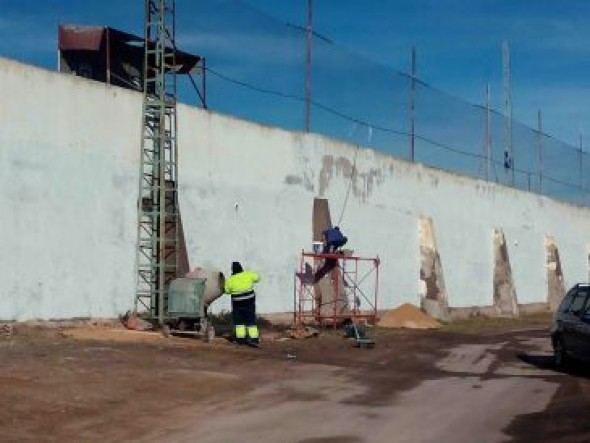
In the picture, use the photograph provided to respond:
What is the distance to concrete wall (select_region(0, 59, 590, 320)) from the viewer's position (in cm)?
1697

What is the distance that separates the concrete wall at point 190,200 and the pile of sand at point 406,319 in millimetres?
1756

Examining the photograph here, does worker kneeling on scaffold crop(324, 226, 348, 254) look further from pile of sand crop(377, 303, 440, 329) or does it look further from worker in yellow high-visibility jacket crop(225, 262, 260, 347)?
worker in yellow high-visibility jacket crop(225, 262, 260, 347)

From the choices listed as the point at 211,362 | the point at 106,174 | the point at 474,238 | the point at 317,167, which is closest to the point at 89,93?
the point at 106,174

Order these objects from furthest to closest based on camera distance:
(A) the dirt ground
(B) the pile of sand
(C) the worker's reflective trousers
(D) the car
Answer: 1. (B) the pile of sand
2. (C) the worker's reflective trousers
3. (D) the car
4. (A) the dirt ground

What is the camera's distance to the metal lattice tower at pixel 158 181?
19297mm

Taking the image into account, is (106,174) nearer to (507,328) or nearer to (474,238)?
(507,328)

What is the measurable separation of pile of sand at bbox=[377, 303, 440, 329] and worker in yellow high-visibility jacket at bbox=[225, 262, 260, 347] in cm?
840

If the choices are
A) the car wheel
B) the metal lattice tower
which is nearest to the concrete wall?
the metal lattice tower

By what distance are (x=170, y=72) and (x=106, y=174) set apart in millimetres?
3418

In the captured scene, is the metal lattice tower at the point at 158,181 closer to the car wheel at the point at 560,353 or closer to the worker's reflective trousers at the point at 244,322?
the worker's reflective trousers at the point at 244,322

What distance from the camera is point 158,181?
1964cm

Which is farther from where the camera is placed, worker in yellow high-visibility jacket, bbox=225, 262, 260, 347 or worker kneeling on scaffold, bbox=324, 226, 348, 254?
worker kneeling on scaffold, bbox=324, 226, 348, 254

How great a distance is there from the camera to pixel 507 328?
2886 cm

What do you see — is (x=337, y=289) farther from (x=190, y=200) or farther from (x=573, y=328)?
(x=573, y=328)
